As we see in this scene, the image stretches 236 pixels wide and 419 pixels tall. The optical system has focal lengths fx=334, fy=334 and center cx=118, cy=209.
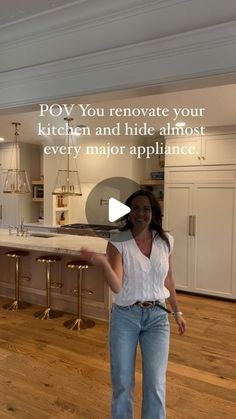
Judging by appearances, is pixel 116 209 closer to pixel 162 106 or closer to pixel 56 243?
pixel 162 106

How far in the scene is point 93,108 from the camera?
3678 millimetres

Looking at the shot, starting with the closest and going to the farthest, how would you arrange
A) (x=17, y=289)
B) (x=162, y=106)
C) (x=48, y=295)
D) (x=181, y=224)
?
(x=162, y=106) → (x=48, y=295) → (x=17, y=289) → (x=181, y=224)

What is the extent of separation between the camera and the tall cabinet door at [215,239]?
15.4ft

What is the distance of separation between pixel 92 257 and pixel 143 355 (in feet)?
1.91

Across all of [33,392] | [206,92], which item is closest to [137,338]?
[33,392]

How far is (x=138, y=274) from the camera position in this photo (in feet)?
5.22

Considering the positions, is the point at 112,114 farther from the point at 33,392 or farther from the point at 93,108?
the point at 33,392

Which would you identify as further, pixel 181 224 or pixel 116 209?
pixel 181 224

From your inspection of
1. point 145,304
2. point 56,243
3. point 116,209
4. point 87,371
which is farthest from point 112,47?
point 56,243

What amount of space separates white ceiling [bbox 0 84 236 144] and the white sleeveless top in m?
1.02

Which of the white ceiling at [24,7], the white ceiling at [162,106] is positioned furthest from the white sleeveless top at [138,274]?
the white ceiling at [24,7]

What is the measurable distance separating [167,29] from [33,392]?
8.33 feet

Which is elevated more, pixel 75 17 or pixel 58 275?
pixel 75 17

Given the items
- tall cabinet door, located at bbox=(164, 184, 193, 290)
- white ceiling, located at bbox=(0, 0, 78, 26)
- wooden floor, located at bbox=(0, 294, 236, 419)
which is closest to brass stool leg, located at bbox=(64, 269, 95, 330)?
wooden floor, located at bbox=(0, 294, 236, 419)
